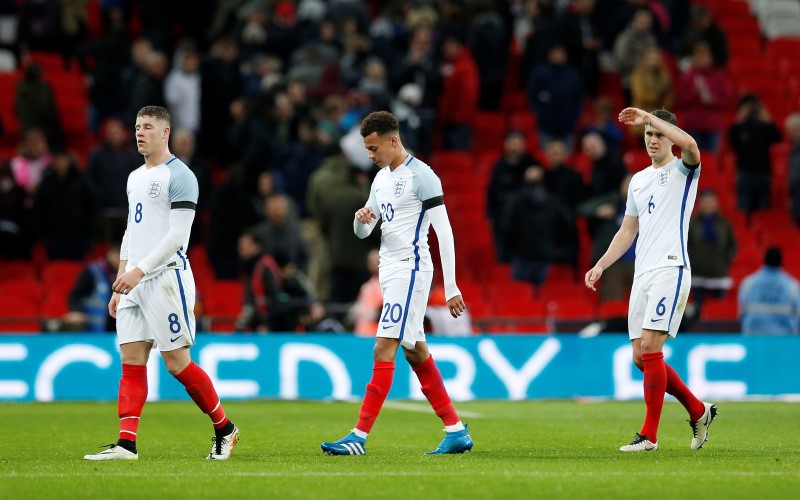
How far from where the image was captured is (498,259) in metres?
21.6

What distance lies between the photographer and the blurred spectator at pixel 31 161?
67.8 feet

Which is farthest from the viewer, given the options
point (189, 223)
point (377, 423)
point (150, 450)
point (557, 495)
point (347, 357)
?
point (347, 357)

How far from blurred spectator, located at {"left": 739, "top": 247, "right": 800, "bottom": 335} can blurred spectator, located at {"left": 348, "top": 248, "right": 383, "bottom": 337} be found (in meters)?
4.97

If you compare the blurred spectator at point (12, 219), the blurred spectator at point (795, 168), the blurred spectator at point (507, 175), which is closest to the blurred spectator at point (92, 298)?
the blurred spectator at point (12, 219)

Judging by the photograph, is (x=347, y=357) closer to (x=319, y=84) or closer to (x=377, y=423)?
(x=377, y=423)

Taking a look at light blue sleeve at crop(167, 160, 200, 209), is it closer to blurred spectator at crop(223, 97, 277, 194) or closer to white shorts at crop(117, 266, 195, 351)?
white shorts at crop(117, 266, 195, 351)

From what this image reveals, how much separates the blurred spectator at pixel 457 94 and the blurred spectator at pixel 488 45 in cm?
18

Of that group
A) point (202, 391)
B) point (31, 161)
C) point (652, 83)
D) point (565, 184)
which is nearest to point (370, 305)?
point (565, 184)

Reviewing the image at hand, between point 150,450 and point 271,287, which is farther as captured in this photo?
point 271,287

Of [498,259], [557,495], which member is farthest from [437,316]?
[557,495]

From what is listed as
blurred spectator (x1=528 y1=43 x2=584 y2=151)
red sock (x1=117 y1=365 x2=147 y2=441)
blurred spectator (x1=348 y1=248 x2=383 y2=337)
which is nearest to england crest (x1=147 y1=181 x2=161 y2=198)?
red sock (x1=117 y1=365 x2=147 y2=441)

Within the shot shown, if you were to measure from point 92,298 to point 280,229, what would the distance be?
279 cm

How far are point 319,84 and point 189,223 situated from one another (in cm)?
1246

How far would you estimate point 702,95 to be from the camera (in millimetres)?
22828
